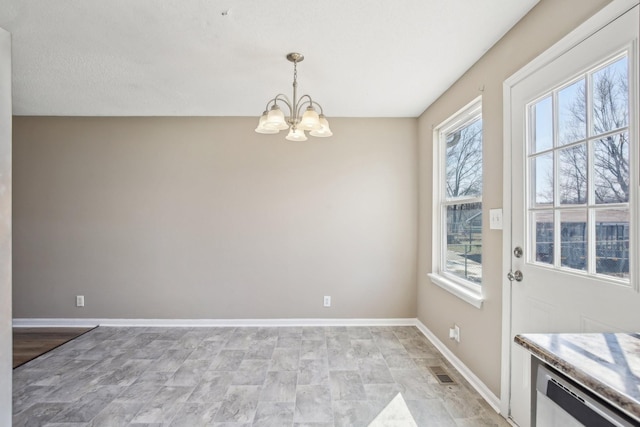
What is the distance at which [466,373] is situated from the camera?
2.37 m

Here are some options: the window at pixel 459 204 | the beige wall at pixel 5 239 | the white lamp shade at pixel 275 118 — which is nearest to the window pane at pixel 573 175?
the window at pixel 459 204

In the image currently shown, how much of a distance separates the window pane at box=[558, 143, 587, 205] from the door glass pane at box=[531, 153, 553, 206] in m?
0.07

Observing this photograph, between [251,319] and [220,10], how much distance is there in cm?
307

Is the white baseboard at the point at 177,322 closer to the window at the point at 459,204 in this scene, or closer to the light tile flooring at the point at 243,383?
the light tile flooring at the point at 243,383

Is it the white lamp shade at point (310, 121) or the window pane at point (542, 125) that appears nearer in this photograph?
the window pane at point (542, 125)

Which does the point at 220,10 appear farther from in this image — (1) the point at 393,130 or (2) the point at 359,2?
(1) the point at 393,130

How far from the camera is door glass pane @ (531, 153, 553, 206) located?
1.59 meters

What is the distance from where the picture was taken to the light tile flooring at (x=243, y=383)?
191 cm

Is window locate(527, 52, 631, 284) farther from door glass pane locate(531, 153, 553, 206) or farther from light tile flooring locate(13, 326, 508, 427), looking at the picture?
light tile flooring locate(13, 326, 508, 427)

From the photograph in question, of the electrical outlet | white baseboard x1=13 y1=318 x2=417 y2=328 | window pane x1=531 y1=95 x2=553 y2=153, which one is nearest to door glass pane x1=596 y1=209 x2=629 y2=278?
window pane x1=531 y1=95 x2=553 y2=153

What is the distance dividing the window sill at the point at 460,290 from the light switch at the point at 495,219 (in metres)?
0.56

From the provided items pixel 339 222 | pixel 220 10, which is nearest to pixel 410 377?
pixel 339 222

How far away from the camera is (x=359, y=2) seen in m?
1.66

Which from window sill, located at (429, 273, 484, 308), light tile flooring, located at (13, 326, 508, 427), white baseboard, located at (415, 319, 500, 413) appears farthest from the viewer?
window sill, located at (429, 273, 484, 308)
